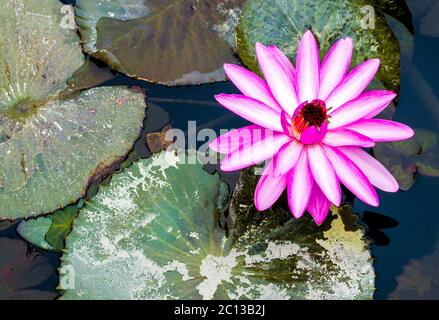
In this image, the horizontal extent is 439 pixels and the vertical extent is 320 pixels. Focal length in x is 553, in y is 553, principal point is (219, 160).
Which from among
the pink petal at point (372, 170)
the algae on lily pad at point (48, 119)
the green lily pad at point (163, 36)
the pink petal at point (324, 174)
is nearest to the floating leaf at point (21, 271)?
the algae on lily pad at point (48, 119)

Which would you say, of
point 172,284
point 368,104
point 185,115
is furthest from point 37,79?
point 368,104

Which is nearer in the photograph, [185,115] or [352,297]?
[352,297]

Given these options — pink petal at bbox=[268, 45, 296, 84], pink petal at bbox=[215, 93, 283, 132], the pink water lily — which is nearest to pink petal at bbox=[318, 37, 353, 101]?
the pink water lily

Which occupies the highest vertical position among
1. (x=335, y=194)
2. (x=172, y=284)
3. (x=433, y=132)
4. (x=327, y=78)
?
(x=327, y=78)

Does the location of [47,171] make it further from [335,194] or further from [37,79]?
[335,194]

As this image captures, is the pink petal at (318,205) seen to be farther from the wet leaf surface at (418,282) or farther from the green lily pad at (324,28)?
the green lily pad at (324,28)

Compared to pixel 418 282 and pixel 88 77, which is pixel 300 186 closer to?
pixel 418 282
